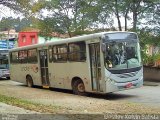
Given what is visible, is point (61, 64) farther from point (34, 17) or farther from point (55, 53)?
point (34, 17)

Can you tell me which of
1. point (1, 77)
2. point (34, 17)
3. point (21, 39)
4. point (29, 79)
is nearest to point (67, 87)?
point (34, 17)

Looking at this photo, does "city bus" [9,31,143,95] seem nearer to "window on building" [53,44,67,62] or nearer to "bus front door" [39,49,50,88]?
"window on building" [53,44,67,62]

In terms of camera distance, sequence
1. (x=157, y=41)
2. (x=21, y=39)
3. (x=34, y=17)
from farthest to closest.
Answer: (x=21, y=39), (x=157, y=41), (x=34, y=17)

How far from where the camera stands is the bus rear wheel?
63.6 ft

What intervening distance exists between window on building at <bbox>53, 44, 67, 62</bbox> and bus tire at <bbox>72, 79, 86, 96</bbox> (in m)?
1.54

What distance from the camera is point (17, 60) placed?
27625 millimetres

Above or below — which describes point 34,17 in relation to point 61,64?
above

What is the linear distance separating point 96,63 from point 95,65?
0.49 feet

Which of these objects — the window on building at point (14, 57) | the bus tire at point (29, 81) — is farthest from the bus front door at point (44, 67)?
the window on building at point (14, 57)

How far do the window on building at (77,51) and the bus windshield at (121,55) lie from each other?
5.40ft

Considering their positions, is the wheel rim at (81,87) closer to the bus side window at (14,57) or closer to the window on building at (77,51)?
the window on building at (77,51)

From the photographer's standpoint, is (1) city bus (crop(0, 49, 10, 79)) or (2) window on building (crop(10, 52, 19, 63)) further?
(1) city bus (crop(0, 49, 10, 79))

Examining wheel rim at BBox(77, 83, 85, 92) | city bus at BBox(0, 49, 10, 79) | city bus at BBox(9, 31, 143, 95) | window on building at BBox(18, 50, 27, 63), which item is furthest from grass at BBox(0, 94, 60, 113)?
city bus at BBox(0, 49, 10, 79)

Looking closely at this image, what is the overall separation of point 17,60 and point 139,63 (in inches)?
466
